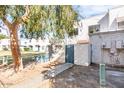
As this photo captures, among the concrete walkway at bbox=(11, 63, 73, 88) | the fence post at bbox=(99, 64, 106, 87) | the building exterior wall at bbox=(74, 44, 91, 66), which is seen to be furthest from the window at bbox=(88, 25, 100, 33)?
the fence post at bbox=(99, 64, 106, 87)

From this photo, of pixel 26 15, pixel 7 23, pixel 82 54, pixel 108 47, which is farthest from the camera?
pixel 82 54

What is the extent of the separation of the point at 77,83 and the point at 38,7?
4.42 feet

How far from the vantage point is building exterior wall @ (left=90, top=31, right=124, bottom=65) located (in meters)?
3.46

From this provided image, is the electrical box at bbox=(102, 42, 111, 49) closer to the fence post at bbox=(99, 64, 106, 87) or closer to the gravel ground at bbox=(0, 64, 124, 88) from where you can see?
the gravel ground at bbox=(0, 64, 124, 88)

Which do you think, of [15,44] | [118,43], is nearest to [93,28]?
[118,43]

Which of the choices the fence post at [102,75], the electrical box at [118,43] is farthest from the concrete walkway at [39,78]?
the electrical box at [118,43]

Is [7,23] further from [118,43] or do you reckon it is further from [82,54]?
[118,43]

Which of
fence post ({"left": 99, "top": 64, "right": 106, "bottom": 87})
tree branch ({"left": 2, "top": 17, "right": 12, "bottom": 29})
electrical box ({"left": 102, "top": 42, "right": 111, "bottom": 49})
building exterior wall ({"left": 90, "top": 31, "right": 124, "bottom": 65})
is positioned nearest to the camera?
fence post ({"left": 99, "top": 64, "right": 106, "bottom": 87})

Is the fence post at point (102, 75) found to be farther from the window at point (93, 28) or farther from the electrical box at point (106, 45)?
the window at point (93, 28)

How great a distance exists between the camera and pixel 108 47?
377 centimetres

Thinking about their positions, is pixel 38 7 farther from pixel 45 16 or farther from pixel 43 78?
pixel 43 78

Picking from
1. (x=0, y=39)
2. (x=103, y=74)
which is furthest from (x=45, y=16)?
(x=103, y=74)

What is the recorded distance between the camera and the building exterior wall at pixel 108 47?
3464mm

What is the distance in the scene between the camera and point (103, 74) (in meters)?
3.07
